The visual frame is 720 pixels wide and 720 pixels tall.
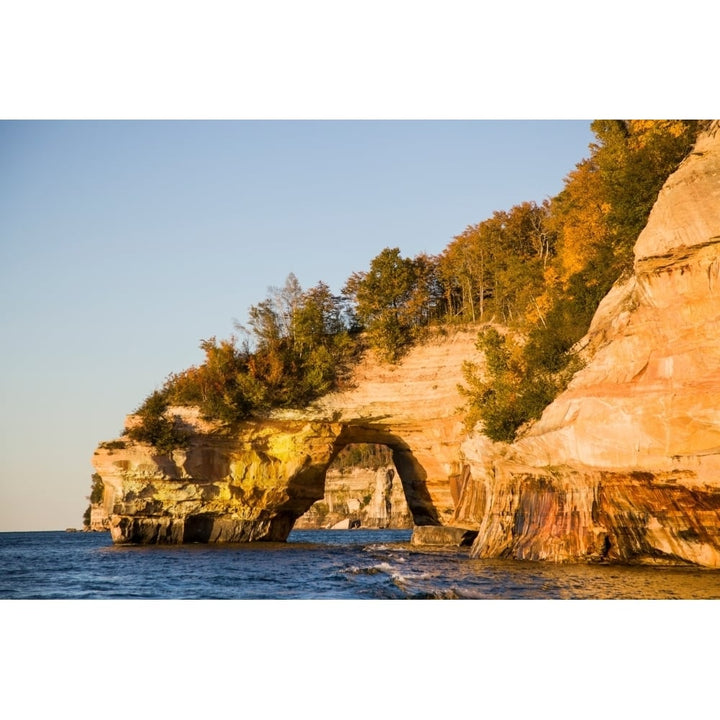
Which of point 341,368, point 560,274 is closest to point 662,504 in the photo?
point 560,274

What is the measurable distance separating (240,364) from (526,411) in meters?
21.1

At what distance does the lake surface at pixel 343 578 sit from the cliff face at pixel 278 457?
1005cm

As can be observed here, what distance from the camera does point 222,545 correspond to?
152 ft

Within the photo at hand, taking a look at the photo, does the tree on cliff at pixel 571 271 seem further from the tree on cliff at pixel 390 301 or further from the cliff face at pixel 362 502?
the cliff face at pixel 362 502

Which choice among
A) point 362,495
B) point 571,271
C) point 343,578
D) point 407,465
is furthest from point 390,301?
point 362,495

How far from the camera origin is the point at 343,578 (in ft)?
84.2

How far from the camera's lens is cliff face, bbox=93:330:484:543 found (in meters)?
46.5

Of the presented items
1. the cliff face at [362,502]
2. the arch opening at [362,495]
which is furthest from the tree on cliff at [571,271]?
the cliff face at [362,502]

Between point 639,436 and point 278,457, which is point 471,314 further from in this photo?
point 639,436

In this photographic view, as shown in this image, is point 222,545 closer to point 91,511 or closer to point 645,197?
point 645,197

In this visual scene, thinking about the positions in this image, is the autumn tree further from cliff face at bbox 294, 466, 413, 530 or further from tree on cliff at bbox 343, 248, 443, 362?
cliff face at bbox 294, 466, 413, 530

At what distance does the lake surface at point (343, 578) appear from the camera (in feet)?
65.4

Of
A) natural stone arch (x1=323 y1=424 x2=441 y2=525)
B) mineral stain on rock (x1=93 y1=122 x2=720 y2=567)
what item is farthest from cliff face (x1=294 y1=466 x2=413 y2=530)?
mineral stain on rock (x1=93 y1=122 x2=720 y2=567)

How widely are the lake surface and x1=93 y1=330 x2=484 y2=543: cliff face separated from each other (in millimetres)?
10049
